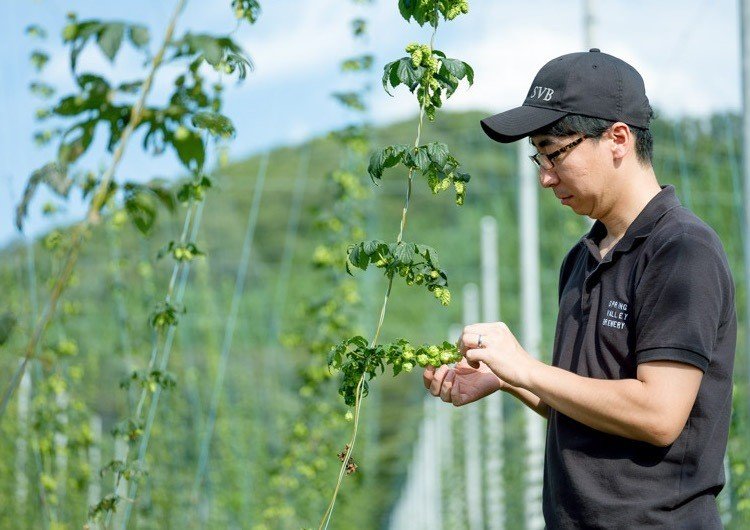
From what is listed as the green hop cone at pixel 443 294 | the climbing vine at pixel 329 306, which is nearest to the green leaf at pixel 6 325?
the green hop cone at pixel 443 294

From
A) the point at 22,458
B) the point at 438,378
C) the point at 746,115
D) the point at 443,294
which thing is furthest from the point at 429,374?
the point at 22,458

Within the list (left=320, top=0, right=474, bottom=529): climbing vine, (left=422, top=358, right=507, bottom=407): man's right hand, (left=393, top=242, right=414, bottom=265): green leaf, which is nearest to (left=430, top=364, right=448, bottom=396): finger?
(left=422, top=358, right=507, bottom=407): man's right hand

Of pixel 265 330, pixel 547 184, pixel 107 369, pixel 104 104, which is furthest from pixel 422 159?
pixel 265 330

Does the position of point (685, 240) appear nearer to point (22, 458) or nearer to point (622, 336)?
point (622, 336)

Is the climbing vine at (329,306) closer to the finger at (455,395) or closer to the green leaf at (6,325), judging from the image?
the finger at (455,395)

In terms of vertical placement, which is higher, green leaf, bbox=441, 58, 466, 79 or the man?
green leaf, bbox=441, 58, 466, 79

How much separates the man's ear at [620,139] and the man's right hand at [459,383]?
0.48 m

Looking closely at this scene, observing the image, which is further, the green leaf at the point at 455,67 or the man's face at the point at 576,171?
the green leaf at the point at 455,67

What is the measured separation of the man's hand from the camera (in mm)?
1923

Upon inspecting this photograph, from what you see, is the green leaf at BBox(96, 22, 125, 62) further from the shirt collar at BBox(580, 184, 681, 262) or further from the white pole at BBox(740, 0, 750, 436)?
the white pole at BBox(740, 0, 750, 436)

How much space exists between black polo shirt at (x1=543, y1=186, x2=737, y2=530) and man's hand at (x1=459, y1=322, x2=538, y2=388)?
0.15m

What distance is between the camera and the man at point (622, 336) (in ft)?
6.11

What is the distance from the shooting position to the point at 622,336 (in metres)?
1.97

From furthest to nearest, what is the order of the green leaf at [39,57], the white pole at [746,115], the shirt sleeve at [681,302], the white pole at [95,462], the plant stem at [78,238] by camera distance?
the white pole at [95,462] < the green leaf at [39,57] < the white pole at [746,115] < the shirt sleeve at [681,302] < the plant stem at [78,238]
